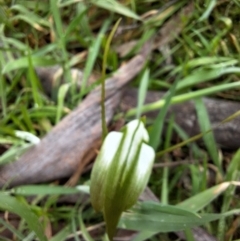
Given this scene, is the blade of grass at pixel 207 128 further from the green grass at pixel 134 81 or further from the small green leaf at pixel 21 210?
the small green leaf at pixel 21 210

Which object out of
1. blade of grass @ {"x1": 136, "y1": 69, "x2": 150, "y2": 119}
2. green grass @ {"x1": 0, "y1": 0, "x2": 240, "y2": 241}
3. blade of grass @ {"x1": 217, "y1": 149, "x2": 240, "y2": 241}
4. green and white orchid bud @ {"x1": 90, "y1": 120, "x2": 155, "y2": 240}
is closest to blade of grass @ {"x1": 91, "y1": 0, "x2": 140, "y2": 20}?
green grass @ {"x1": 0, "y1": 0, "x2": 240, "y2": 241}

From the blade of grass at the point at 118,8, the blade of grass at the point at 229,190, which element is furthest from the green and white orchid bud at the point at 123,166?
the blade of grass at the point at 118,8

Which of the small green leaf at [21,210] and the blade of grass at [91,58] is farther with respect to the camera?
the blade of grass at [91,58]

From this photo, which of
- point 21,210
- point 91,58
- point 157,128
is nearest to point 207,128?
point 157,128

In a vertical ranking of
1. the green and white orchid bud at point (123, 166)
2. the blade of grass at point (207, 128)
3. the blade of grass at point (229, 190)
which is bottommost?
the blade of grass at point (229, 190)

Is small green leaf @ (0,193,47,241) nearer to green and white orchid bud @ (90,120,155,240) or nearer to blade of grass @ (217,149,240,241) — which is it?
green and white orchid bud @ (90,120,155,240)

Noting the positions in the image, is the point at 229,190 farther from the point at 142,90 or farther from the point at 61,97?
the point at 61,97
